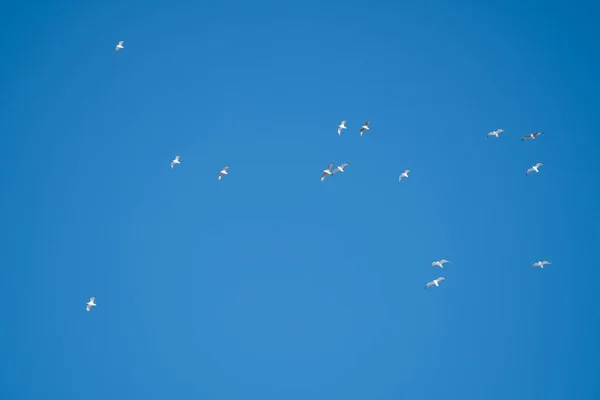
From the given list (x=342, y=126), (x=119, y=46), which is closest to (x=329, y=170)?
(x=342, y=126)

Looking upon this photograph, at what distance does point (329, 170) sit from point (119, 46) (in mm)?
21348

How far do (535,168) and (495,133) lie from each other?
164 inches

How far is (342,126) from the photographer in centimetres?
6406

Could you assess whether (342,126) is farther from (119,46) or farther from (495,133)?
(119,46)

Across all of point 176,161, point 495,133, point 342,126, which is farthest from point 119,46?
point 495,133

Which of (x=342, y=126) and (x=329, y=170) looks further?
(x=342, y=126)

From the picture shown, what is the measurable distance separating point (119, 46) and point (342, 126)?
62.2 feet

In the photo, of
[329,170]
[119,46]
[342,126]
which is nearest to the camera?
[329,170]

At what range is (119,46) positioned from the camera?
68312 mm

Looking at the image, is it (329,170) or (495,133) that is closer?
(329,170)

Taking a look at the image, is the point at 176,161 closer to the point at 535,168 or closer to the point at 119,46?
the point at 119,46

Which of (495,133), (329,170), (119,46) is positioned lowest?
(329,170)

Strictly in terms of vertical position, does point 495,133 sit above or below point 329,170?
above

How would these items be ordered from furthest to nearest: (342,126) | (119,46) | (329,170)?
(119,46), (342,126), (329,170)
